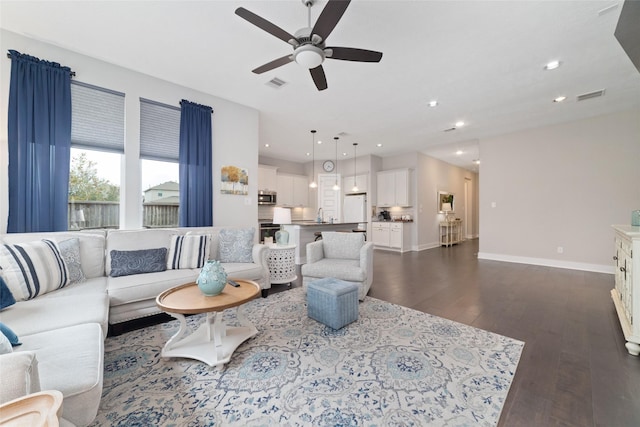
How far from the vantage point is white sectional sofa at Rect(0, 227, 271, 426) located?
→ 41.8 inches

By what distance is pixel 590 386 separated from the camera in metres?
1.67

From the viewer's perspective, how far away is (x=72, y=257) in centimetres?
246

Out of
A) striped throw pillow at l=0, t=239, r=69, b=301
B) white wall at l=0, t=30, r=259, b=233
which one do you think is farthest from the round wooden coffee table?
white wall at l=0, t=30, r=259, b=233

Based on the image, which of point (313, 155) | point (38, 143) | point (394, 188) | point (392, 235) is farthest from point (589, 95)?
point (38, 143)

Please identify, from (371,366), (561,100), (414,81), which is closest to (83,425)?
(371,366)

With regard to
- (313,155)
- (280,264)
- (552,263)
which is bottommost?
(552,263)

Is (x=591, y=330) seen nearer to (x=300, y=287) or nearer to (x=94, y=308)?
(x=300, y=287)

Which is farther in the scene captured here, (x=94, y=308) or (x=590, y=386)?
(x=94, y=308)

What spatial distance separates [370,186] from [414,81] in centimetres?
455

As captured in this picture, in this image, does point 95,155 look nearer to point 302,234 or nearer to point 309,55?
point 309,55

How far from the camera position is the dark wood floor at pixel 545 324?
1.50m

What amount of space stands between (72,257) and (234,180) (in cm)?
229

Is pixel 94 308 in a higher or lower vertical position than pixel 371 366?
A: higher

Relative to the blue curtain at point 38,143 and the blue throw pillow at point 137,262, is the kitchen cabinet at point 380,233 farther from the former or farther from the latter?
the blue curtain at point 38,143
